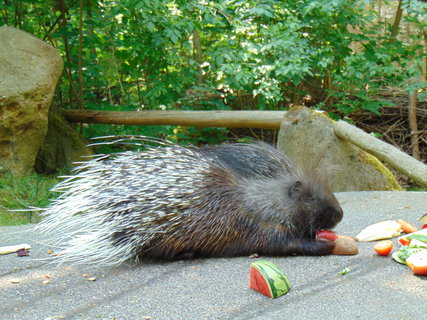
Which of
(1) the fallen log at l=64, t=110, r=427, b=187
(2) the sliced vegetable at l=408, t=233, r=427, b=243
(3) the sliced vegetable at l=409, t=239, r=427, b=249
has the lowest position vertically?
(3) the sliced vegetable at l=409, t=239, r=427, b=249

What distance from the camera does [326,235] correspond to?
8.58 ft

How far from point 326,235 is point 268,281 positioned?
2.56 feet

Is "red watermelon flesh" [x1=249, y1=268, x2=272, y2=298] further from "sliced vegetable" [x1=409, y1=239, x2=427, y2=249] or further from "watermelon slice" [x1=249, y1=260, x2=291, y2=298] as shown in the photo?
"sliced vegetable" [x1=409, y1=239, x2=427, y2=249]

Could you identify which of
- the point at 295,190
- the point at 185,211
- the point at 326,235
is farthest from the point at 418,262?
the point at 185,211

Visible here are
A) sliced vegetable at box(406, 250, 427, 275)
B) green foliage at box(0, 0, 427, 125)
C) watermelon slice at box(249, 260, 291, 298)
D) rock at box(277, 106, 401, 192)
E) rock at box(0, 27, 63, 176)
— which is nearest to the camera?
watermelon slice at box(249, 260, 291, 298)

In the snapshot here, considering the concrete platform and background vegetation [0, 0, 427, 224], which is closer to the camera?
the concrete platform

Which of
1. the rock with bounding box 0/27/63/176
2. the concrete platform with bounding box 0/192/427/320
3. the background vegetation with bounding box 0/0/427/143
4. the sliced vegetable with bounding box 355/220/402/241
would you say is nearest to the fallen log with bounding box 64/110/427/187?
the background vegetation with bounding box 0/0/427/143

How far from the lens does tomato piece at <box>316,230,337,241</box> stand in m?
2.59

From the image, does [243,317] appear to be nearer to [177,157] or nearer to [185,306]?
[185,306]

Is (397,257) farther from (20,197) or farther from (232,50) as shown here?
(20,197)

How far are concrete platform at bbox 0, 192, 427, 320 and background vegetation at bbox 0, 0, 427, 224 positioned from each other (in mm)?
2375

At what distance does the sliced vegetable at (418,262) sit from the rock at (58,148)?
4709 mm

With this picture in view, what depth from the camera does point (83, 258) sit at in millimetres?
2602

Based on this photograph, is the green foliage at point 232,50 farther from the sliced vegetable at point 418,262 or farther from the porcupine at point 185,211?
the sliced vegetable at point 418,262
